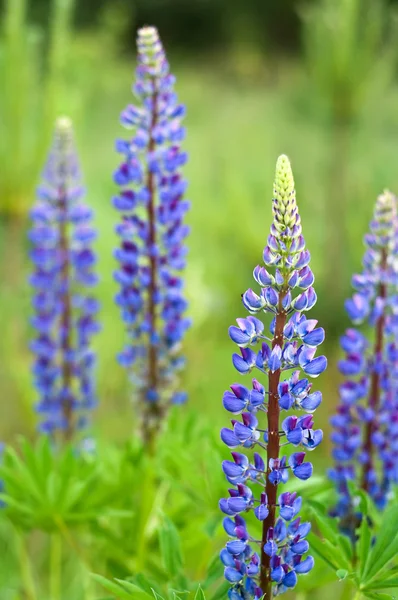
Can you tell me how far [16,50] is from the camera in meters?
1.74

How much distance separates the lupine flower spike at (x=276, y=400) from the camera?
682mm

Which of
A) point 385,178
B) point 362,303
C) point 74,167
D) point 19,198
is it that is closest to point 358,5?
point 385,178

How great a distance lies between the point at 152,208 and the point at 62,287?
225mm

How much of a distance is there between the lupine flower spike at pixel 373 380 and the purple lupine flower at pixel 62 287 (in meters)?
0.42

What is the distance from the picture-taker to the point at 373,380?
99cm

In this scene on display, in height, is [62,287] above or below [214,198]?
below

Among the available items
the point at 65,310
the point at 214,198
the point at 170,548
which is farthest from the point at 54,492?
the point at 214,198

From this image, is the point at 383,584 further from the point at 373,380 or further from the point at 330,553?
the point at 373,380

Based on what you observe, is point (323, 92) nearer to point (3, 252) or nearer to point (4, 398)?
point (3, 252)

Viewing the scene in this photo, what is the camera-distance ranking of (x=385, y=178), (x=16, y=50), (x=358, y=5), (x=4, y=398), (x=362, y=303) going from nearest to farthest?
→ (x=362, y=303) → (x=16, y=50) → (x=385, y=178) → (x=358, y=5) → (x=4, y=398)

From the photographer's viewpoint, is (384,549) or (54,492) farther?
(54,492)

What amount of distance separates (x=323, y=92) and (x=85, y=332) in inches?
55.1

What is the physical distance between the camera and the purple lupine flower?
1220mm

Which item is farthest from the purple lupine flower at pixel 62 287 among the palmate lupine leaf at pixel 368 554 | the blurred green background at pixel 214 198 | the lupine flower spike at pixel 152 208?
the palmate lupine leaf at pixel 368 554
